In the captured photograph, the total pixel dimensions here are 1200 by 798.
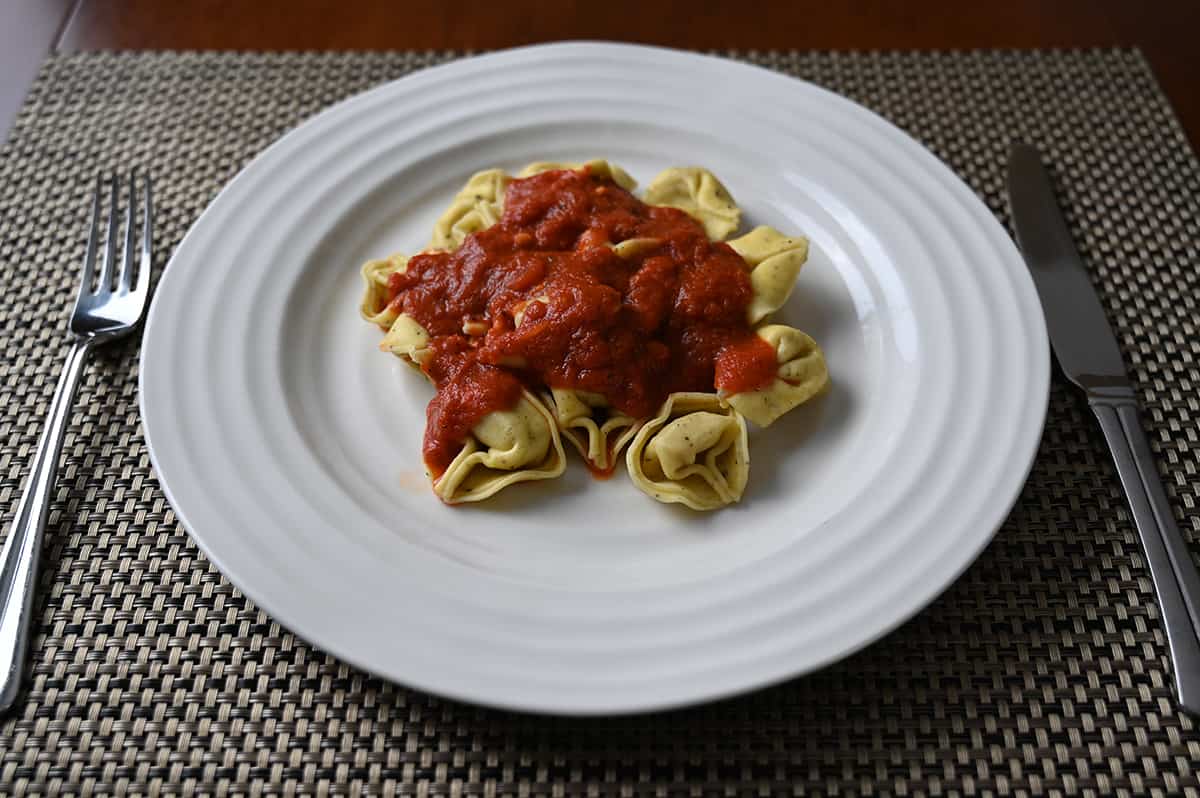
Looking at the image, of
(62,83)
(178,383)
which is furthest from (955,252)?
(62,83)

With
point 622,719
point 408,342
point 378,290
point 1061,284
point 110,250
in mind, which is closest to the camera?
point 622,719

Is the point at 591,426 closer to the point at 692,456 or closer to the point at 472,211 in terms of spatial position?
the point at 692,456

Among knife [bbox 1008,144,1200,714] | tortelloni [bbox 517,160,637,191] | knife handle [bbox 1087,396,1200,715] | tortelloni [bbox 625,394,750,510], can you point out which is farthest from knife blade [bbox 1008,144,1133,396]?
tortelloni [bbox 517,160,637,191]

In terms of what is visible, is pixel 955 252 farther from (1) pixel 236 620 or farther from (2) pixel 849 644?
(1) pixel 236 620

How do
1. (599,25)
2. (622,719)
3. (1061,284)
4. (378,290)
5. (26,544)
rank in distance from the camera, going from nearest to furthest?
1. (622,719)
2. (26,544)
3. (378,290)
4. (1061,284)
5. (599,25)

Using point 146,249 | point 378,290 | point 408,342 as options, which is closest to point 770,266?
point 408,342
